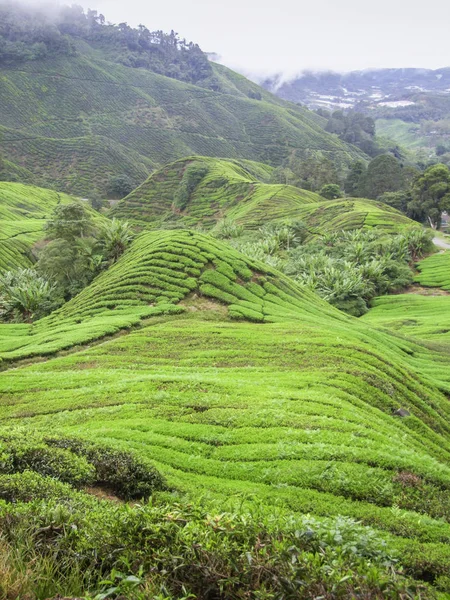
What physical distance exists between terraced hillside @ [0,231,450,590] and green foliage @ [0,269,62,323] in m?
3.47

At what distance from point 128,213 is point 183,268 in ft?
288

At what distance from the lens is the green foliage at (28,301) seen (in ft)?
100

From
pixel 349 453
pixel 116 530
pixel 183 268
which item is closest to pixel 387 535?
pixel 349 453

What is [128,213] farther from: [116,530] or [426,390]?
[116,530]

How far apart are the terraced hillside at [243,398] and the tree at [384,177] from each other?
304ft

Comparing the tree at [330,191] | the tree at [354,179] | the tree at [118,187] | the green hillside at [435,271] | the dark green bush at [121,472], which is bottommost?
the green hillside at [435,271]

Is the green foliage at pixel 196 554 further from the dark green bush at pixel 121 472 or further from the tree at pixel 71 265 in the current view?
the tree at pixel 71 265

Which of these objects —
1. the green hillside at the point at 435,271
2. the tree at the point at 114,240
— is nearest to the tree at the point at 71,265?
the tree at the point at 114,240

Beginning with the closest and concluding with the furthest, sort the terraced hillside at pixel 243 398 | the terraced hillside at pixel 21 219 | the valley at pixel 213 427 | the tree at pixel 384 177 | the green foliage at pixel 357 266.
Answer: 1. the valley at pixel 213 427
2. the terraced hillside at pixel 243 398
3. the green foliage at pixel 357 266
4. the terraced hillside at pixel 21 219
5. the tree at pixel 384 177

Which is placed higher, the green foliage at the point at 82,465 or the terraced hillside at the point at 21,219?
the green foliage at the point at 82,465

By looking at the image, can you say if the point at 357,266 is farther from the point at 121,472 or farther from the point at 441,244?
the point at 121,472

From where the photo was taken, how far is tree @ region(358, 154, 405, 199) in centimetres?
10981

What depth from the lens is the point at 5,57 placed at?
186250mm

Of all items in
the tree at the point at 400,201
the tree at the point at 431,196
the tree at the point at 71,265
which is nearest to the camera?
the tree at the point at 71,265
